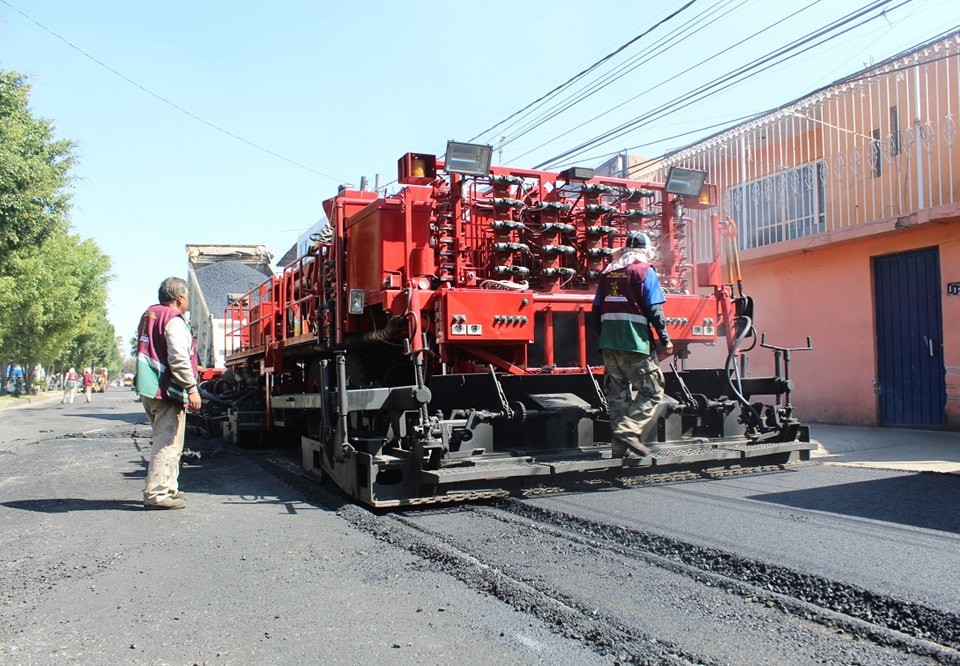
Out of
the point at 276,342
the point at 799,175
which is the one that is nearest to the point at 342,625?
the point at 276,342

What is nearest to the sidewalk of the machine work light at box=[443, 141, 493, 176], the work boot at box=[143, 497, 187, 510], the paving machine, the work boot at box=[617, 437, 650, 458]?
the paving machine

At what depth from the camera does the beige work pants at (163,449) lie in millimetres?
5930

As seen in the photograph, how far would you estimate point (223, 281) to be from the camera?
17766mm

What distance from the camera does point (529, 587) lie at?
3691mm

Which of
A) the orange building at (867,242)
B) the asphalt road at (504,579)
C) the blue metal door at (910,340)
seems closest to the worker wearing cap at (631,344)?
the asphalt road at (504,579)

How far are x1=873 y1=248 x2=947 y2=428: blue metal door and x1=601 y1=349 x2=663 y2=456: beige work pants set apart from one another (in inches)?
261

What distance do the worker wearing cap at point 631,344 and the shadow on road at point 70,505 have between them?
12.6 feet

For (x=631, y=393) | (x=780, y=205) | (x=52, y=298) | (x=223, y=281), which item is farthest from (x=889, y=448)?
(x=52, y=298)

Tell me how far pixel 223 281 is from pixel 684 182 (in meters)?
13.2

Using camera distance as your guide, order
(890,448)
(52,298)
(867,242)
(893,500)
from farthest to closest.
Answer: (52,298)
(867,242)
(890,448)
(893,500)

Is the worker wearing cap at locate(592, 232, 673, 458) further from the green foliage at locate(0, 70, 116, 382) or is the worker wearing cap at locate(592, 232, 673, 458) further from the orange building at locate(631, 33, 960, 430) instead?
the green foliage at locate(0, 70, 116, 382)

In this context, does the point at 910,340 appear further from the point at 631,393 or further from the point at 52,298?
the point at 52,298

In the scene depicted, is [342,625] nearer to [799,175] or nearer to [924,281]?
[924,281]

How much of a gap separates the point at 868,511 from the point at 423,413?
124 inches
